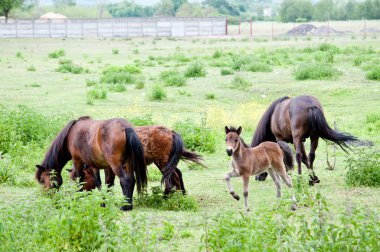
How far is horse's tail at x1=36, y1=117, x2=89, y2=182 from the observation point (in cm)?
1122

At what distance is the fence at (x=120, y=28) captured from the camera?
65.0 m

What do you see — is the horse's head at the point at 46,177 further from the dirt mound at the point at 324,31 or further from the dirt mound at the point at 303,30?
the dirt mound at the point at 303,30

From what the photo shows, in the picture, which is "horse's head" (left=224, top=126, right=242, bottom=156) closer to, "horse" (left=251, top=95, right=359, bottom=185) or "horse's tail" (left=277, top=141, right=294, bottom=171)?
"horse's tail" (left=277, top=141, right=294, bottom=171)

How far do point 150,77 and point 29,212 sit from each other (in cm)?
2130

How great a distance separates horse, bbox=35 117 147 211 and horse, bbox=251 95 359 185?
2955 millimetres

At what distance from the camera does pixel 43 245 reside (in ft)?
24.9

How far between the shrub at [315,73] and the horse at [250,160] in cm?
1587

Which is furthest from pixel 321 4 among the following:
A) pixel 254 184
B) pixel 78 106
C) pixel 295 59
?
pixel 254 184

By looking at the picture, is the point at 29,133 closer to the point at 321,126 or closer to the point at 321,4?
the point at 321,126

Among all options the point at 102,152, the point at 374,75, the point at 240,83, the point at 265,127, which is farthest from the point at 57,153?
the point at 374,75

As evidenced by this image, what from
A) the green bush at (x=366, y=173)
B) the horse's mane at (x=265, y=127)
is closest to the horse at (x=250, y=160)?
the green bush at (x=366, y=173)

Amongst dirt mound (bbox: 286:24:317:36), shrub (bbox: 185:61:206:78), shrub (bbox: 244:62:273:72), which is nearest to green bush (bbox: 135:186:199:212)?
shrub (bbox: 185:61:206:78)

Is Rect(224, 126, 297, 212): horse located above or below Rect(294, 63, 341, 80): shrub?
below

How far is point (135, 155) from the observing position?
1073cm
